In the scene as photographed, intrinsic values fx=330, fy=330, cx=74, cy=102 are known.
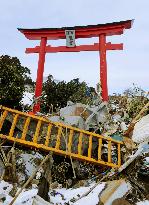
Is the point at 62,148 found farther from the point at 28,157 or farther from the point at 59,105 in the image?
the point at 59,105

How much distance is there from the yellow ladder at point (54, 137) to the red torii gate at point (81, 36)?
6429 millimetres

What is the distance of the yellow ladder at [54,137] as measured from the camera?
6.84 m

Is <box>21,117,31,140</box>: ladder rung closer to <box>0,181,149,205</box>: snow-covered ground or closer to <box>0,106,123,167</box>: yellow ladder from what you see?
<box>0,106,123,167</box>: yellow ladder

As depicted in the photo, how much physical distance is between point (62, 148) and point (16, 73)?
7.94 m

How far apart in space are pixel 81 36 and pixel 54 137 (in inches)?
350

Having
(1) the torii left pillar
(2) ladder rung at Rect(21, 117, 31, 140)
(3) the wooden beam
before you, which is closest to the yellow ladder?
(2) ladder rung at Rect(21, 117, 31, 140)

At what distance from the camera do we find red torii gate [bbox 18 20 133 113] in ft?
47.5

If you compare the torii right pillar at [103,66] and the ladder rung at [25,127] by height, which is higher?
the torii right pillar at [103,66]

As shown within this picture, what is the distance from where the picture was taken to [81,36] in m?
15.2

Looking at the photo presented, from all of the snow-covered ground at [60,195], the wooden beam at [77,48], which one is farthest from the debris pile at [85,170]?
the wooden beam at [77,48]

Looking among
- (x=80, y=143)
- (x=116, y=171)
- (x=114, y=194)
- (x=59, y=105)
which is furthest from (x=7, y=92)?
(x=114, y=194)

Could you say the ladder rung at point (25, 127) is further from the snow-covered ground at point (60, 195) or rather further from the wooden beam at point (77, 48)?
the wooden beam at point (77, 48)

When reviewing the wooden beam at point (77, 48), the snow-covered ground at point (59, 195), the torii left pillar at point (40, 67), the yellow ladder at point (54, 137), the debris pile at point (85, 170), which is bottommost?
the snow-covered ground at point (59, 195)

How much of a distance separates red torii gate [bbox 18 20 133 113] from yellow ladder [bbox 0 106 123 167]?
6429mm
